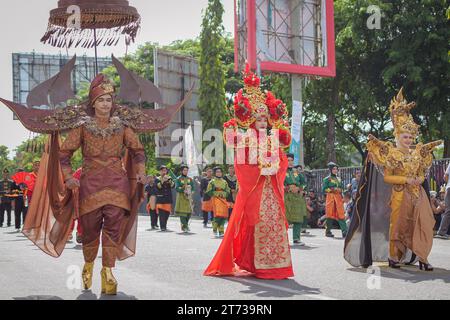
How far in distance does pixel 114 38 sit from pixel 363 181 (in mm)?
3982

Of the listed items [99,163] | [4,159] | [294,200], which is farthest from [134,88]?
[4,159]

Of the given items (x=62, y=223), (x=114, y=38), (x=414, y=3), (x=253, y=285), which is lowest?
(x=253, y=285)

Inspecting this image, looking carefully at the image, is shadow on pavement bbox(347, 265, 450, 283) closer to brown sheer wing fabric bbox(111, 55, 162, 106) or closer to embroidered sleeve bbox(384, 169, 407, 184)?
embroidered sleeve bbox(384, 169, 407, 184)

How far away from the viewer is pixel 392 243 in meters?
11.1

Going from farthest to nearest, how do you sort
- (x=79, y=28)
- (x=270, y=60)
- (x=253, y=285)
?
(x=270, y=60)
(x=79, y=28)
(x=253, y=285)

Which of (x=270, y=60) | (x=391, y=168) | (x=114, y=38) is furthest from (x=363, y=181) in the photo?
(x=270, y=60)

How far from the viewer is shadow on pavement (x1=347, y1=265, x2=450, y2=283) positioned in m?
9.88

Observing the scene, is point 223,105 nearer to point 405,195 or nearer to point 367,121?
point 367,121

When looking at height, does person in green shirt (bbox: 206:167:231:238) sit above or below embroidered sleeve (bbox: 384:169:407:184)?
below

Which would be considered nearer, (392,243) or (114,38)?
(392,243)

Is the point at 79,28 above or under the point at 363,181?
above

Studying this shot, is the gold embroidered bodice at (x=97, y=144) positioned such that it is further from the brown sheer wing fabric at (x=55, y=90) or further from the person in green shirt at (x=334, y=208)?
the person in green shirt at (x=334, y=208)

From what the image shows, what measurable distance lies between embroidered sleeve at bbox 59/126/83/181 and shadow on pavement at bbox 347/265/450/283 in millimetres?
3897

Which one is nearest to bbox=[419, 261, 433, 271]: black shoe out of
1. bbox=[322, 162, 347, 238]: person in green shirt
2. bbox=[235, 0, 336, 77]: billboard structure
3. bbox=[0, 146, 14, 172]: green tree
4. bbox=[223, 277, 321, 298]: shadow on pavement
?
bbox=[223, 277, 321, 298]: shadow on pavement
